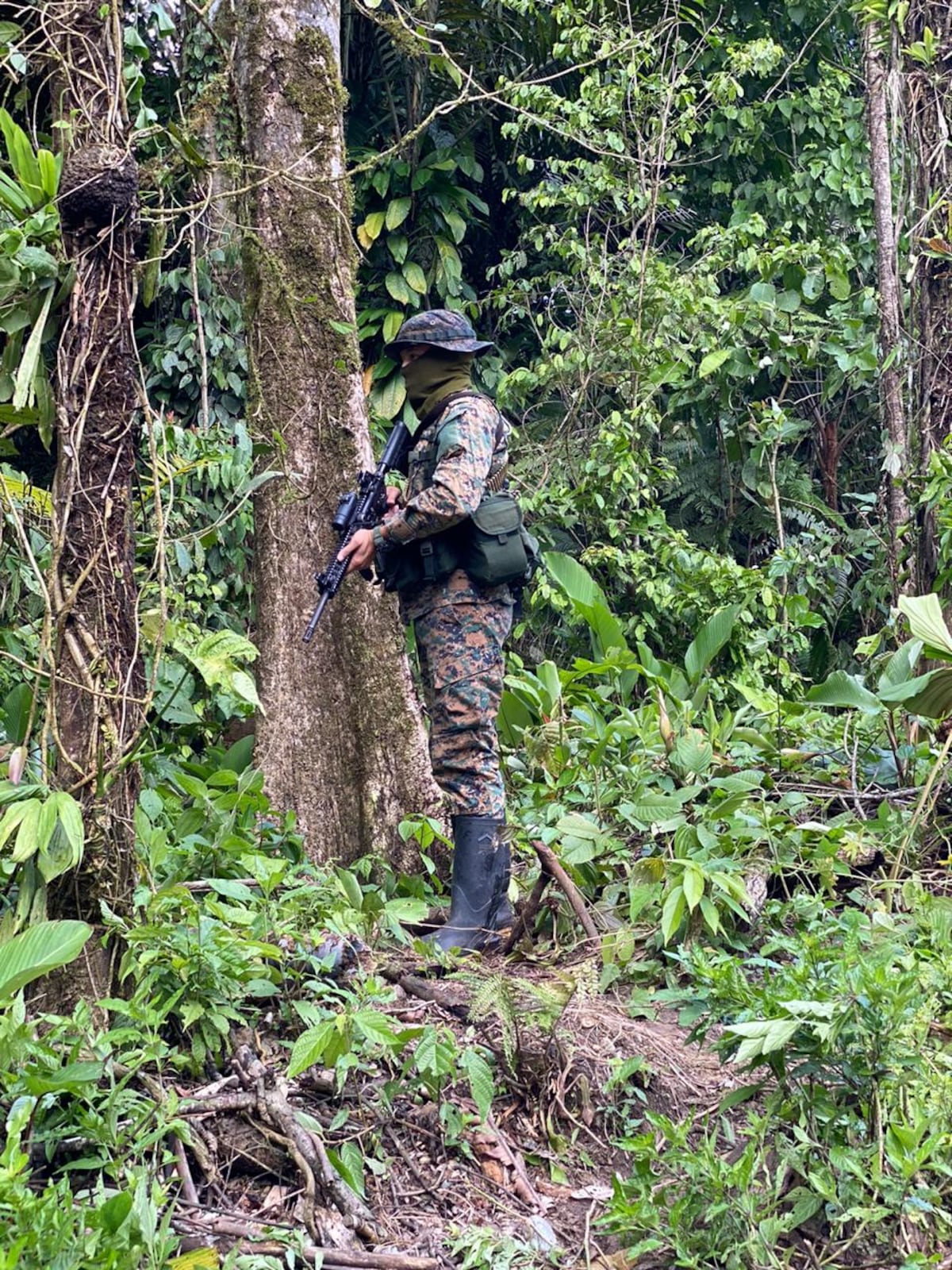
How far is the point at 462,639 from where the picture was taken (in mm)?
4168

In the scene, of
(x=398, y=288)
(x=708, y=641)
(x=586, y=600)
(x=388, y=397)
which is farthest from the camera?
(x=398, y=288)

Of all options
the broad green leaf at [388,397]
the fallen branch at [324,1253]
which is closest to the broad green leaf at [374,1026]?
the fallen branch at [324,1253]

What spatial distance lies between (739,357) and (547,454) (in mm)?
1535

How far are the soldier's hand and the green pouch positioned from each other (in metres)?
0.30

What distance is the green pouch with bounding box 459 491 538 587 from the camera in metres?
4.11

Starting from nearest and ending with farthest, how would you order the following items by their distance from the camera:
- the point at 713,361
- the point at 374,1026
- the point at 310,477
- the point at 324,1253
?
the point at 324,1253, the point at 374,1026, the point at 310,477, the point at 713,361

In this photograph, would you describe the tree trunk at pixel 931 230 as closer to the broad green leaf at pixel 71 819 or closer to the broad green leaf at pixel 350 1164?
the broad green leaf at pixel 350 1164

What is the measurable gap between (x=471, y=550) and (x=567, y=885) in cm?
111

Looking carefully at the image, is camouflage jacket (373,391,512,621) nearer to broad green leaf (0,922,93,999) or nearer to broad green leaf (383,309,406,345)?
broad green leaf (0,922,93,999)

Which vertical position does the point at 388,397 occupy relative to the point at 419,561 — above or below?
above

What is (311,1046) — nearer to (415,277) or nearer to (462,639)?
(462,639)

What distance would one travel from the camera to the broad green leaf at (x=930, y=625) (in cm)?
393

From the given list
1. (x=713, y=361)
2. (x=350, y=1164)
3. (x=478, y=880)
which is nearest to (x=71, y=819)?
(x=350, y=1164)

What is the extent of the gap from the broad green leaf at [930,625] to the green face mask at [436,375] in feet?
5.32
